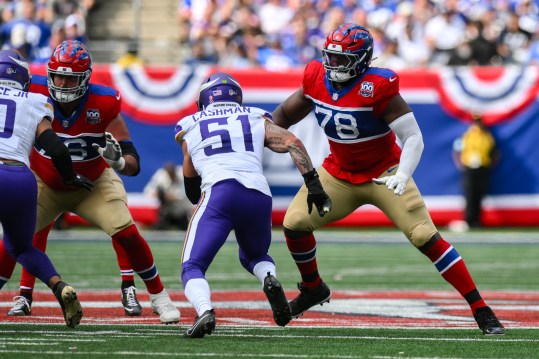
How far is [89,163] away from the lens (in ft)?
23.6

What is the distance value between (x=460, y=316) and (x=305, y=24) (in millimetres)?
11051

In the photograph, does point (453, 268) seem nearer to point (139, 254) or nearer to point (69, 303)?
point (139, 254)

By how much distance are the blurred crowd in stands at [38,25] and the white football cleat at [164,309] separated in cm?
981

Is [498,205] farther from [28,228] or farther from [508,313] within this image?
[28,228]

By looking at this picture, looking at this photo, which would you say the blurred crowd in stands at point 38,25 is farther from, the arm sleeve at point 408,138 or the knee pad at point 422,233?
the knee pad at point 422,233

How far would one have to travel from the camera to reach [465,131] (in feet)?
54.6

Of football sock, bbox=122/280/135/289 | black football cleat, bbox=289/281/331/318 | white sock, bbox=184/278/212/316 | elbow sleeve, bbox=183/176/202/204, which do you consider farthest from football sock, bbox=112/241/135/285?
white sock, bbox=184/278/212/316

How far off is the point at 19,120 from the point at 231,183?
1.22 m

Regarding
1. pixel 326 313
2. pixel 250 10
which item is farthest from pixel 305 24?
pixel 326 313

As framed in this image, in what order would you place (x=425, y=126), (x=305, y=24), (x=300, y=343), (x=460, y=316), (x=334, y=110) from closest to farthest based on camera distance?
(x=300, y=343) < (x=334, y=110) < (x=460, y=316) < (x=425, y=126) < (x=305, y=24)

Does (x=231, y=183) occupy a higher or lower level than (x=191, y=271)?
higher

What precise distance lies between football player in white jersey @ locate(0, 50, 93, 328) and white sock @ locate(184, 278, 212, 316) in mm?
609

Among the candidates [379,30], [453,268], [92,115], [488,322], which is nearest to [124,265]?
[92,115]

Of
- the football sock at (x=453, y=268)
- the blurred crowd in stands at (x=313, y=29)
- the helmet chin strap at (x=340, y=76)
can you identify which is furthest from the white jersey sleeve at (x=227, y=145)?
the blurred crowd in stands at (x=313, y=29)
